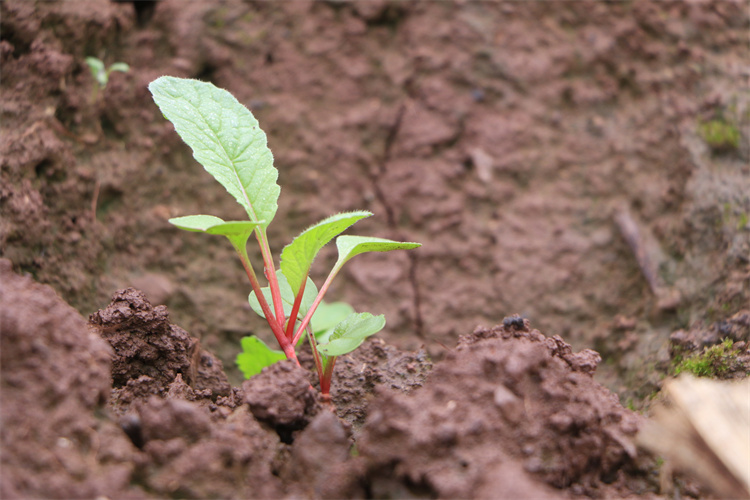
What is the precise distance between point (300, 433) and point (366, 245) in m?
0.41

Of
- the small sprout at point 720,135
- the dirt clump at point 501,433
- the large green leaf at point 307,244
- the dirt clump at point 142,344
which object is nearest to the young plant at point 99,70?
the dirt clump at point 142,344

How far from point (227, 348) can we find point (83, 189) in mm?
733

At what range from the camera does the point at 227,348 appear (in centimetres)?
212

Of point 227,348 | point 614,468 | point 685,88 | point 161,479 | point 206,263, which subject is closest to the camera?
point 161,479

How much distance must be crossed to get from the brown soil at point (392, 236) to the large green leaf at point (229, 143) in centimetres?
34

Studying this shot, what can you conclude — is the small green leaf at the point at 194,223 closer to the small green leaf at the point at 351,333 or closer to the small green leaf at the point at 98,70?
the small green leaf at the point at 351,333

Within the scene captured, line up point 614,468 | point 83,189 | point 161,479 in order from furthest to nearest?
point 83,189
point 614,468
point 161,479

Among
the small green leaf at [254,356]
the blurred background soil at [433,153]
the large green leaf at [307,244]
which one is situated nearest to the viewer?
the large green leaf at [307,244]

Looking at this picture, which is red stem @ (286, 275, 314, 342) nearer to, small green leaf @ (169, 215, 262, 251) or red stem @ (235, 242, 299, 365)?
red stem @ (235, 242, 299, 365)

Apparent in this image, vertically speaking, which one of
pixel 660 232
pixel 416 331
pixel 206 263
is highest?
pixel 660 232

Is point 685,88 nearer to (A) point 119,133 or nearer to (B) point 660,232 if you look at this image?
(B) point 660,232

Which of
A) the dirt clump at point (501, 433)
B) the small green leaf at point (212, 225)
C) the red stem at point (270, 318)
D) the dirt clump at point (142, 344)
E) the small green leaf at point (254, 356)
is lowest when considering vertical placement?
the small green leaf at point (254, 356)

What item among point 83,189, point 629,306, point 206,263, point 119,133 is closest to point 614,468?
point 629,306

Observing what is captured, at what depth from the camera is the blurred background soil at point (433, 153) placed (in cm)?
194
